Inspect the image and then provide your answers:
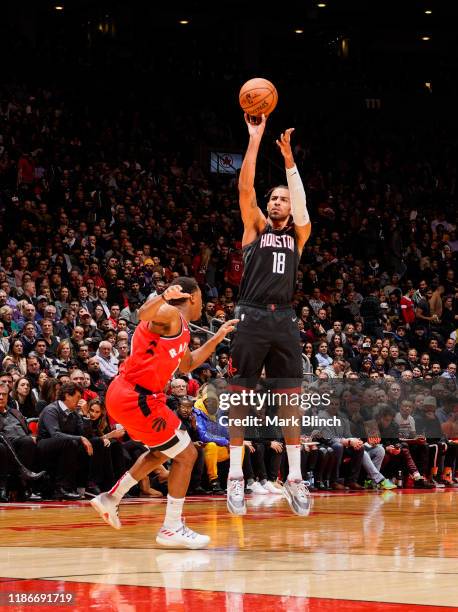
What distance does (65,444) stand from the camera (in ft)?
38.7

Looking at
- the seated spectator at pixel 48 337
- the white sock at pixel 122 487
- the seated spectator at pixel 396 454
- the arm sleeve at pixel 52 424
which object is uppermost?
the seated spectator at pixel 48 337

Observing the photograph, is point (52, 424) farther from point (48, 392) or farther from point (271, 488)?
point (271, 488)

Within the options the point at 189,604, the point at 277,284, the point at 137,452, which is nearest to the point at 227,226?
the point at 137,452

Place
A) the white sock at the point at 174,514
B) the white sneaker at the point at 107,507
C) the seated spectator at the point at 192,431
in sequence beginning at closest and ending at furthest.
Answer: the white sock at the point at 174,514
the white sneaker at the point at 107,507
the seated spectator at the point at 192,431

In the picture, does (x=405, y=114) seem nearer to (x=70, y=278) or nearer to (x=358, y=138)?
(x=358, y=138)

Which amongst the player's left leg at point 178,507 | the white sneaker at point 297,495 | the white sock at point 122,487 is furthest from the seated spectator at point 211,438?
the player's left leg at point 178,507

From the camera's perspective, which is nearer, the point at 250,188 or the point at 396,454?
the point at 250,188

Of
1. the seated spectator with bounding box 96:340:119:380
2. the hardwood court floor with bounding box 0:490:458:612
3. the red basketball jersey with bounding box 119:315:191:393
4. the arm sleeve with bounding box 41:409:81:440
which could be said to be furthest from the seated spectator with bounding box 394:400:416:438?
the red basketball jersey with bounding box 119:315:191:393

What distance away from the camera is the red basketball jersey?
6.88 meters

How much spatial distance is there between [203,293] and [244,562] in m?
14.0

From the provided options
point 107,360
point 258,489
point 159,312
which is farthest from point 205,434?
point 159,312

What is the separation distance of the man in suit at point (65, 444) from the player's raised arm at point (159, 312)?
532 cm

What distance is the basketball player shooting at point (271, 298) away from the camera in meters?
7.99

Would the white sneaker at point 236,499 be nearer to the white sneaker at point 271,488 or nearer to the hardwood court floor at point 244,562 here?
the hardwood court floor at point 244,562
